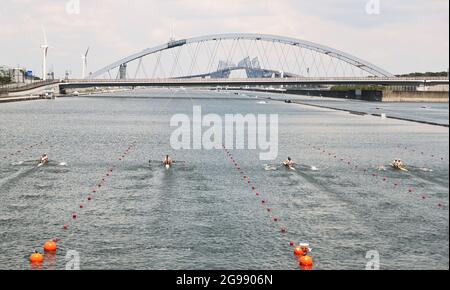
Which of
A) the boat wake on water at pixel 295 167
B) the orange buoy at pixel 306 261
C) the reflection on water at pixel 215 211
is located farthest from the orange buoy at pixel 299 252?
the boat wake on water at pixel 295 167

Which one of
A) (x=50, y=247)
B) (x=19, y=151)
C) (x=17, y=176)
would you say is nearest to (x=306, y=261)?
(x=50, y=247)

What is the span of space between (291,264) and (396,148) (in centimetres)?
6380

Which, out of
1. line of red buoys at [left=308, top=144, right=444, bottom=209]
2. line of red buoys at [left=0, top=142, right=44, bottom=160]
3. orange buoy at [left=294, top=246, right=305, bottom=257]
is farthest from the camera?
line of red buoys at [left=0, top=142, right=44, bottom=160]

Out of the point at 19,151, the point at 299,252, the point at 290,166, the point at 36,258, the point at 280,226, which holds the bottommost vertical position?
the point at 280,226

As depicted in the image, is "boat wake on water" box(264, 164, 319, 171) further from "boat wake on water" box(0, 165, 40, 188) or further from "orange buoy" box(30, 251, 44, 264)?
"orange buoy" box(30, 251, 44, 264)

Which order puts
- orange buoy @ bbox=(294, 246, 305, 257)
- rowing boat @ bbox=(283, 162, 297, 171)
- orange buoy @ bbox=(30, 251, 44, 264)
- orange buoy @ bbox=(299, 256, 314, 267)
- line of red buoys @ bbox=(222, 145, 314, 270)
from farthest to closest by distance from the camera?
rowing boat @ bbox=(283, 162, 297, 171) < orange buoy @ bbox=(294, 246, 305, 257) < line of red buoys @ bbox=(222, 145, 314, 270) < orange buoy @ bbox=(299, 256, 314, 267) < orange buoy @ bbox=(30, 251, 44, 264)

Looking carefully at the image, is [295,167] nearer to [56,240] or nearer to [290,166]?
[290,166]

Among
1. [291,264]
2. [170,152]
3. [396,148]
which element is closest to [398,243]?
[291,264]

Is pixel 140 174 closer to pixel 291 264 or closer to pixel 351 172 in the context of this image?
pixel 351 172

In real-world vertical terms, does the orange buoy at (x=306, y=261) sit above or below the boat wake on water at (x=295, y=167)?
below

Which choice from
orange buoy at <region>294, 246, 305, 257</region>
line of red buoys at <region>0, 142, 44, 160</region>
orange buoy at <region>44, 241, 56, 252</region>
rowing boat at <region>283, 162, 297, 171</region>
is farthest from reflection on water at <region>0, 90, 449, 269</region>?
line of red buoys at <region>0, 142, 44, 160</region>

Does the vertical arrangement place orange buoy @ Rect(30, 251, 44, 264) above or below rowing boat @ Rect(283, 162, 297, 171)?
below

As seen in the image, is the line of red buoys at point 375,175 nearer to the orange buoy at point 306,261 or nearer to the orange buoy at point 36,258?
the orange buoy at point 306,261
